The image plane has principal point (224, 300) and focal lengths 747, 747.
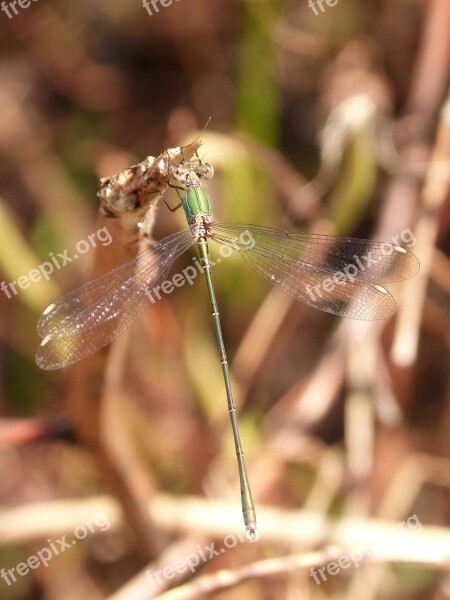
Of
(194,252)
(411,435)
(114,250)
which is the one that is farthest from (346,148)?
(114,250)

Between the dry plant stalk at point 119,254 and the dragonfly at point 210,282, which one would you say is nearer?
the dry plant stalk at point 119,254

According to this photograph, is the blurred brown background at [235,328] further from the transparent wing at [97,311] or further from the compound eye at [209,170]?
the compound eye at [209,170]

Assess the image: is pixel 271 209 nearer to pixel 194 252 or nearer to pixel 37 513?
pixel 194 252

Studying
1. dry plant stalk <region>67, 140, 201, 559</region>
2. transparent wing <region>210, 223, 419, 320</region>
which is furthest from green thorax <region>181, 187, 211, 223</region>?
dry plant stalk <region>67, 140, 201, 559</region>

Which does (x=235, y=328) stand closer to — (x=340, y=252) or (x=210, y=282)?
(x=210, y=282)

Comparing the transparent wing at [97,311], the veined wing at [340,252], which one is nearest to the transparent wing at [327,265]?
the veined wing at [340,252]

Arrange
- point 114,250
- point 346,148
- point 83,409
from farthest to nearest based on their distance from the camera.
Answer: point 346,148, point 83,409, point 114,250

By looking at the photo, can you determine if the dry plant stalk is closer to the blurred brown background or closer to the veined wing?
the blurred brown background
